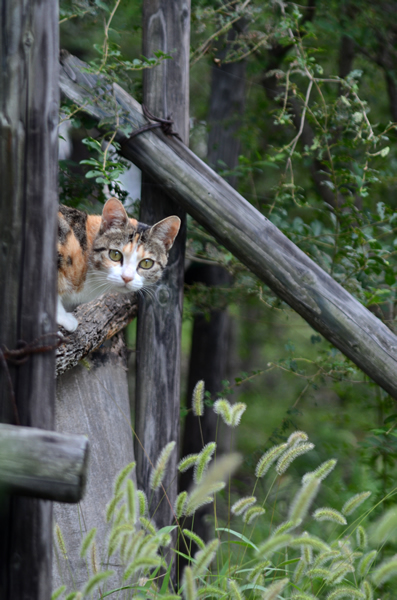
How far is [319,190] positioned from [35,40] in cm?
309

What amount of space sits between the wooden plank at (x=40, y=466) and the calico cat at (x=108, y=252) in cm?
127

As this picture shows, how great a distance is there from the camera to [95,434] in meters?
2.40

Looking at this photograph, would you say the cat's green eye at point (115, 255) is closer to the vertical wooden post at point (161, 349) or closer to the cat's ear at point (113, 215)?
the cat's ear at point (113, 215)

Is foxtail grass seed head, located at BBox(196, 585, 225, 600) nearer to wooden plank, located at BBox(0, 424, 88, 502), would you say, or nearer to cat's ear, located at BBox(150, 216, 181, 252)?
wooden plank, located at BBox(0, 424, 88, 502)

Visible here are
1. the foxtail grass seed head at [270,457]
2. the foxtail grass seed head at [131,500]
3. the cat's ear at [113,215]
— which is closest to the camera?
the foxtail grass seed head at [131,500]

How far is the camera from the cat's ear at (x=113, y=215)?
2413 mm

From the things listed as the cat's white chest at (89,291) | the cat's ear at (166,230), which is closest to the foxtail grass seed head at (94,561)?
the cat's white chest at (89,291)

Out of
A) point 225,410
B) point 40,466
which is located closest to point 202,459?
point 225,410

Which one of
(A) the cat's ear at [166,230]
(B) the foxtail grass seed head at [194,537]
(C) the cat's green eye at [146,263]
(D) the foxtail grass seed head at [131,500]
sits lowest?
(B) the foxtail grass seed head at [194,537]

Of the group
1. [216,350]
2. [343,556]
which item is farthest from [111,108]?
[216,350]

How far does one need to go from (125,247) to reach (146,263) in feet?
0.43

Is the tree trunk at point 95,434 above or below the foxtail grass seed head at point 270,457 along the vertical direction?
below

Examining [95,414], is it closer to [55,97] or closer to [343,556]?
[343,556]

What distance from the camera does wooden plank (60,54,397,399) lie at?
2.31 meters
